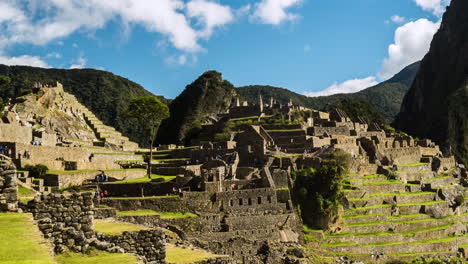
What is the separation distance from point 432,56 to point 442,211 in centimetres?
10259

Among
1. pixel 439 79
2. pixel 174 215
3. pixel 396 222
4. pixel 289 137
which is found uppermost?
pixel 439 79

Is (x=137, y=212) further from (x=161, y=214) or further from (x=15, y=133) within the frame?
(x=15, y=133)

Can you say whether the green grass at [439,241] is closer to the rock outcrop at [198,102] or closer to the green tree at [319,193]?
the green tree at [319,193]

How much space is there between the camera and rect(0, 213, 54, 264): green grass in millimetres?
6984

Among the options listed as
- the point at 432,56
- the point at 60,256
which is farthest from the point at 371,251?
the point at 432,56

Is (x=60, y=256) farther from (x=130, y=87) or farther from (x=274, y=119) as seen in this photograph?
(x=130, y=87)

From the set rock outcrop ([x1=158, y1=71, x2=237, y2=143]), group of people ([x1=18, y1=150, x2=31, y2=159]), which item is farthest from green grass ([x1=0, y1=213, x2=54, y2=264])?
rock outcrop ([x1=158, y1=71, x2=237, y2=143])

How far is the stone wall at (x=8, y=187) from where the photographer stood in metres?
8.85

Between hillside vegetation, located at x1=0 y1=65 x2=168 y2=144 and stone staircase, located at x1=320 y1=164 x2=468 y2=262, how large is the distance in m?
60.8

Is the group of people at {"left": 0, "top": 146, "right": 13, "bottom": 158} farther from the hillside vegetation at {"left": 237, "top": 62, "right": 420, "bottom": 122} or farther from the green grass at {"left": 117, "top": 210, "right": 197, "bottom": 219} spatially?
the hillside vegetation at {"left": 237, "top": 62, "right": 420, "bottom": 122}

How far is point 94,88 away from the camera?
128 m

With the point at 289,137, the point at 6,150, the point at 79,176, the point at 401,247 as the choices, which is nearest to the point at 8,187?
the point at 6,150

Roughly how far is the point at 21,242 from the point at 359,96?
166363 millimetres

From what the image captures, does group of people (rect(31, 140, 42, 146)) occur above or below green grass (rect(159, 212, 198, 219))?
above
